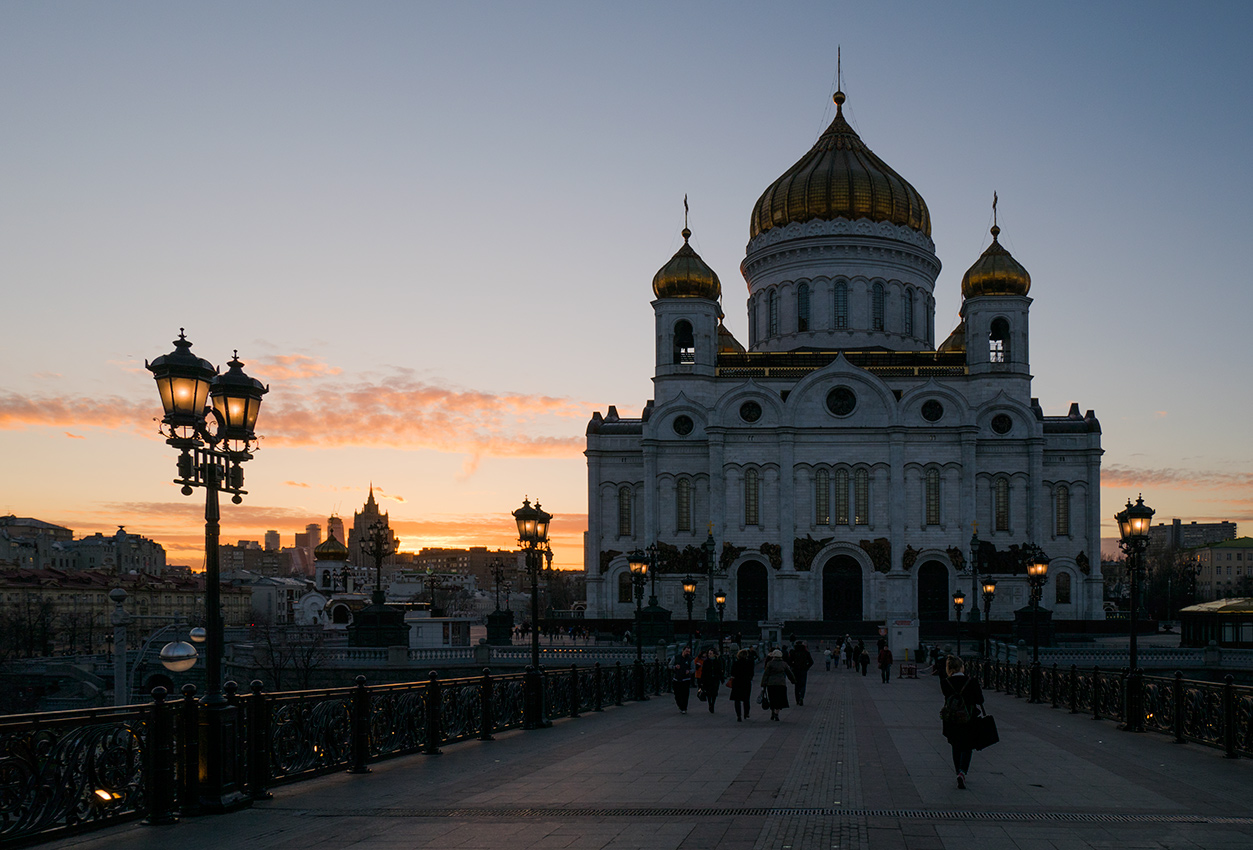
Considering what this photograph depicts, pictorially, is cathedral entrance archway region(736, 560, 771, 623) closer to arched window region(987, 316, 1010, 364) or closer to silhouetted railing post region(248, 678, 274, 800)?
arched window region(987, 316, 1010, 364)

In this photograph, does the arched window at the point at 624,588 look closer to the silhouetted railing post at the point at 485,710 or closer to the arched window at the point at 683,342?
the arched window at the point at 683,342

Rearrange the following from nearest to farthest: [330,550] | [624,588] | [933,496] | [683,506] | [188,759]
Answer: [188,759] → [933,496] → [683,506] → [624,588] → [330,550]

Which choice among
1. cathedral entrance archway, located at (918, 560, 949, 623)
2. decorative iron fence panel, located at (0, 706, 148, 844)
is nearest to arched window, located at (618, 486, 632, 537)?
cathedral entrance archway, located at (918, 560, 949, 623)

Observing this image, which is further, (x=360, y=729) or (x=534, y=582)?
(x=534, y=582)

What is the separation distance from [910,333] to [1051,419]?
931 centimetres

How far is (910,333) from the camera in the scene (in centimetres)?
6538

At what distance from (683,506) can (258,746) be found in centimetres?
4960

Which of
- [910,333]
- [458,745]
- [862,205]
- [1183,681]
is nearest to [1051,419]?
[910,333]

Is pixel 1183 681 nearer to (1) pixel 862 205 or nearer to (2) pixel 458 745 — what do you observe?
A: (2) pixel 458 745

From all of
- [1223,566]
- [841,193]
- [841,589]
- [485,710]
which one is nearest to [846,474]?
[841,589]

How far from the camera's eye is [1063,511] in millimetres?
59781

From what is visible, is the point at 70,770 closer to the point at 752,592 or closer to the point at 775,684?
the point at 775,684

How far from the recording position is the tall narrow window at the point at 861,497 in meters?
58.6

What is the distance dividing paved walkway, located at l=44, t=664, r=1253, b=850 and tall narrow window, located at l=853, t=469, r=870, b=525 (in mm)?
41697
